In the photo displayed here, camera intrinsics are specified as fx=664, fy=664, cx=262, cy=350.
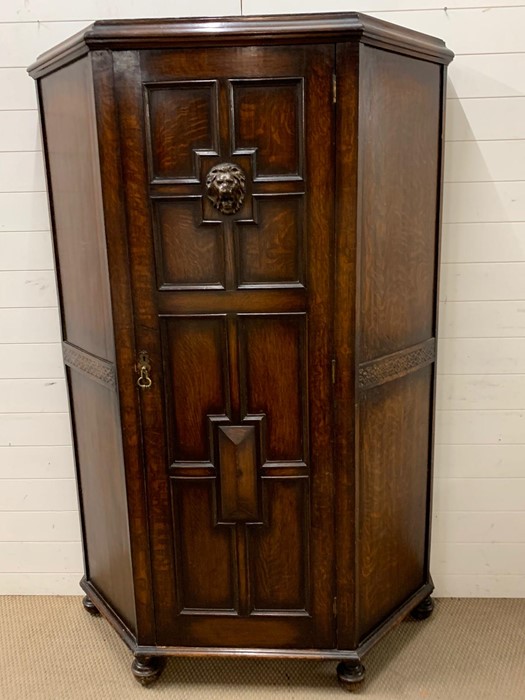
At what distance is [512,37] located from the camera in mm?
1971

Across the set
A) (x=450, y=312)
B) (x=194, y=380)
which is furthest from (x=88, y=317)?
(x=450, y=312)

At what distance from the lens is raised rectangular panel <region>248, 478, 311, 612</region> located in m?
1.83

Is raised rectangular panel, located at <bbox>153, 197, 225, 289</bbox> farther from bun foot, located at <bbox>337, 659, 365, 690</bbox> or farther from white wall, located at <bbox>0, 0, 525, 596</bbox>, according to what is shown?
bun foot, located at <bbox>337, 659, 365, 690</bbox>

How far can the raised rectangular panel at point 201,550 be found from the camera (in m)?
1.84

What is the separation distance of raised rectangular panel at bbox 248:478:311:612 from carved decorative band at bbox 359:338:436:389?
0.34m

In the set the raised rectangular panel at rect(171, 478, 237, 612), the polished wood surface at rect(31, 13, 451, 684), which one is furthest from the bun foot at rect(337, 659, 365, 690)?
the raised rectangular panel at rect(171, 478, 237, 612)

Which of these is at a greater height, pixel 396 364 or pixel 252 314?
pixel 252 314

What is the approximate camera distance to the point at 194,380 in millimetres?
1759

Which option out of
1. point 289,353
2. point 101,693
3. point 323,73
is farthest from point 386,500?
point 323,73

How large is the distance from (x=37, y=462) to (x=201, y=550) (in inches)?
31.4

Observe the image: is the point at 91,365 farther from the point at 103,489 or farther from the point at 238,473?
the point at 238,473

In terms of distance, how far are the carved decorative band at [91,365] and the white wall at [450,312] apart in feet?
0.80

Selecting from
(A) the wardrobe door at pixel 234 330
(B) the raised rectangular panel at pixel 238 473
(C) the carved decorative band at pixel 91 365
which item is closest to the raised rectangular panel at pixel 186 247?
(A) the wardrobe door at pixel 234 330

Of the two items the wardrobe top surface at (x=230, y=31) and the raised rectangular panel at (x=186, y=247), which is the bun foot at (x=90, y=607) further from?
the wardrobe top surface at (x=230, y=31)
